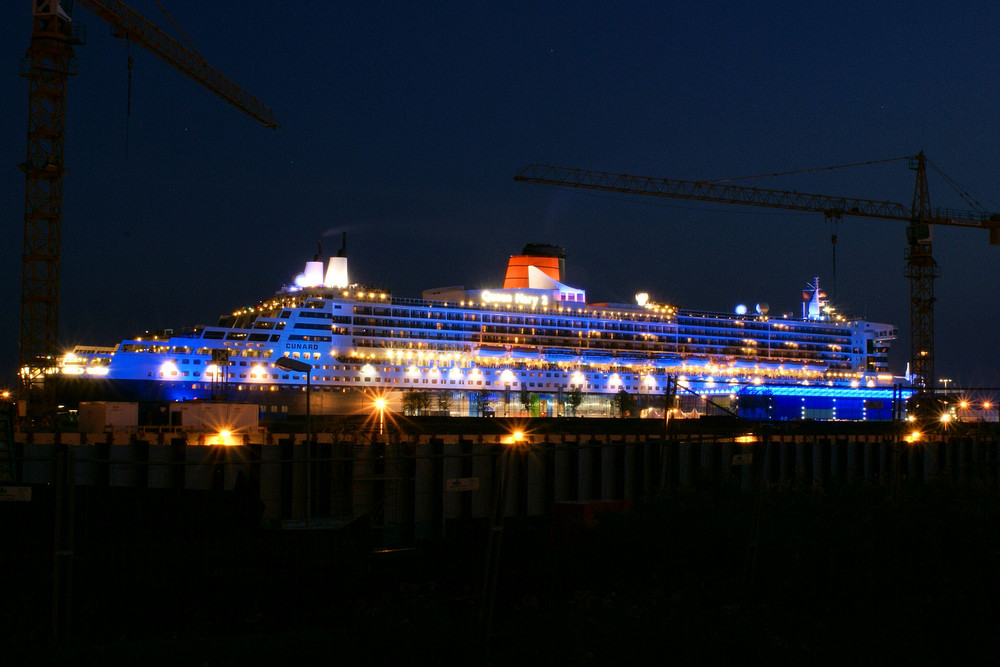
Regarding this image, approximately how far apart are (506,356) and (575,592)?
66.3 meters

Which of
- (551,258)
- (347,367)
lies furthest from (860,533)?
(551,258)

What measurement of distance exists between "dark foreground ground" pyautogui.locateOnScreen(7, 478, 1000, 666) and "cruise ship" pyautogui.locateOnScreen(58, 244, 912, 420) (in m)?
→ 40.6

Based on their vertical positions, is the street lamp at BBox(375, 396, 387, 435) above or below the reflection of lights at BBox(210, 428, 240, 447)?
above

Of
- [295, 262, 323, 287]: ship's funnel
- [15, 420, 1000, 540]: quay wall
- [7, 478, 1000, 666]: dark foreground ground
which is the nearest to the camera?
[7, 478, 1000, 666]: dark foreground ground

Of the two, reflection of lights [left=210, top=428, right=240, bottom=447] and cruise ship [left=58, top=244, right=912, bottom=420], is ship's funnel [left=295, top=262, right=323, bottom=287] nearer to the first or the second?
cruise ship [left=58, top=244, right=912, bottom=420]

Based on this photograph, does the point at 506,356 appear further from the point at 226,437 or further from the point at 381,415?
the point at 226,437

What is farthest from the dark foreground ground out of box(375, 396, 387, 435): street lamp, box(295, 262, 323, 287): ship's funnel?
box(295, 262, 323, 287): ship's funnel

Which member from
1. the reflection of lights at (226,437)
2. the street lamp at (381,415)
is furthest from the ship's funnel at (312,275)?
the reflection of lights at (226,437)

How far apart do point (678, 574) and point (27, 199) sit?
1775 inches

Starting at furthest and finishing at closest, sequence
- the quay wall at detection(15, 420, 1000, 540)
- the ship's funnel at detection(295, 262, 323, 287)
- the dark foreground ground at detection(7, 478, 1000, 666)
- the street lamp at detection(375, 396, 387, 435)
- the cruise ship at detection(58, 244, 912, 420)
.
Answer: the ship's funnel at detection(295, 262, 323, 287) < the cruise ship at detection(58, 244, 912, 420) < the street lamp at detection(375, 396, 387, 435) < the quay wall at detection(15, 420, 1000, 540) < the dark foreground ground at detection(7, 478, 1000, 666)

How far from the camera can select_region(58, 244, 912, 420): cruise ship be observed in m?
65.7

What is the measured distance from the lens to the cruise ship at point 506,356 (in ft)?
216

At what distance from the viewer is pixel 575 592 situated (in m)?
14.2

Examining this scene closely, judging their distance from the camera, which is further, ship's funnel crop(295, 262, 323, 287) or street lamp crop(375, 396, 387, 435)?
ship's funnel crop(295, 262, 323, 287)
